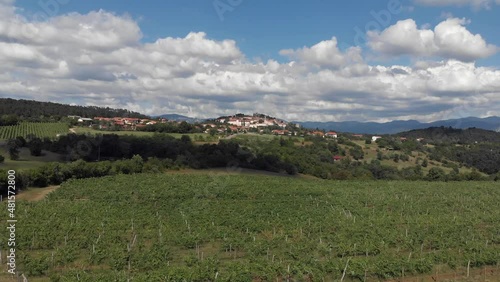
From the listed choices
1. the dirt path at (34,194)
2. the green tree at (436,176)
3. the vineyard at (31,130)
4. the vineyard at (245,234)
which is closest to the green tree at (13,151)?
the dirt path at (34,194)

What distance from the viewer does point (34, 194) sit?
47.2m

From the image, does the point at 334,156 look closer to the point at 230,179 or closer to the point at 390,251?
the point at 230,179

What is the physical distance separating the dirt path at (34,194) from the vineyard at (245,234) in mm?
2475

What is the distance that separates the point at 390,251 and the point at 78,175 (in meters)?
46.7

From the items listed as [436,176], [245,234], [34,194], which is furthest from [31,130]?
[436,176]

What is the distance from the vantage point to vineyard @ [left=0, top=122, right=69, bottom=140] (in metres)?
96.8

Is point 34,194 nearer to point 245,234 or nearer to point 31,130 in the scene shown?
point 245,234

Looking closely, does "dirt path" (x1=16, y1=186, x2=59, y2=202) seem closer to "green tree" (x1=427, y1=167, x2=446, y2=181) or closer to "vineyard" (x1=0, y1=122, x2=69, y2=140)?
"vineyard" (x1=0, y1=122, x2=69, y2=140)

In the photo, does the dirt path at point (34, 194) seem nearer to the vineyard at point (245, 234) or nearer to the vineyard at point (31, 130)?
the vineyard at point (245, 234)

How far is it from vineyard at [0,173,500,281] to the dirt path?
2475 mm

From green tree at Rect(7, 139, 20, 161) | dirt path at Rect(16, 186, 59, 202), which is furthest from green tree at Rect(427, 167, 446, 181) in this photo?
green tree at Rect(7, 139, 20, 161)

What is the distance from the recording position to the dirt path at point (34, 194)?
44591mm

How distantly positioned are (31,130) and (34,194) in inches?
2667

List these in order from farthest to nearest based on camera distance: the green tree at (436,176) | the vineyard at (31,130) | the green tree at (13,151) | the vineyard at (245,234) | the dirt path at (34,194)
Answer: the vineyard at (31,130) → the green tree at (436,176) → the green tree at (13,151) → the dirt path at (34,194) → the vineyard at (245,234)
